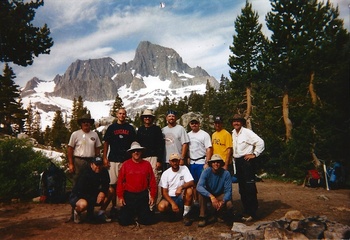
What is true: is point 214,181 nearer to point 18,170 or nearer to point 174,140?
point 174,140

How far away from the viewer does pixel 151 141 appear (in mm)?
6242

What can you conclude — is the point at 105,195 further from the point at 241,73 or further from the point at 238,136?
the point at 241,73

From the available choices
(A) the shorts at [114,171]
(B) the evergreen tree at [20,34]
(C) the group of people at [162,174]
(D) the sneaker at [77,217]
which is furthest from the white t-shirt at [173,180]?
(B) the evergreen tree at [20,34]

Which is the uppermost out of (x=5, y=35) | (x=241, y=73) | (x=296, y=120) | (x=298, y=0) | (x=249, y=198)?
(x=298, y=0)

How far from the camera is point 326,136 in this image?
1175 centimetres

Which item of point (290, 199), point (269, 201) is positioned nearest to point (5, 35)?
point (269, 201)

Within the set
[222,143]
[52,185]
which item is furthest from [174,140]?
[52,185]

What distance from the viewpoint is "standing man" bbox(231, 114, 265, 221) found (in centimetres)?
592

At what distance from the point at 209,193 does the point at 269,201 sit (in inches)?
143

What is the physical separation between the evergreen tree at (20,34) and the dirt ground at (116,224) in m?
5.34

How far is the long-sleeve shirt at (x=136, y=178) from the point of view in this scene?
5.73 meters

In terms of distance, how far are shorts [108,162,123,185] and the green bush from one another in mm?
4190

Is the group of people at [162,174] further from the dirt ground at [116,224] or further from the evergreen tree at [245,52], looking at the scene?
the evergreen tree at [245,52]

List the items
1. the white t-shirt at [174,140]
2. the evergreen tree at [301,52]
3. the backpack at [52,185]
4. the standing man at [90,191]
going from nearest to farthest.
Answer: the standing man at [90,191]
the white t-shirt at [174,140]
the backpack at [52,185]
the evergreen tree at [301,52]
